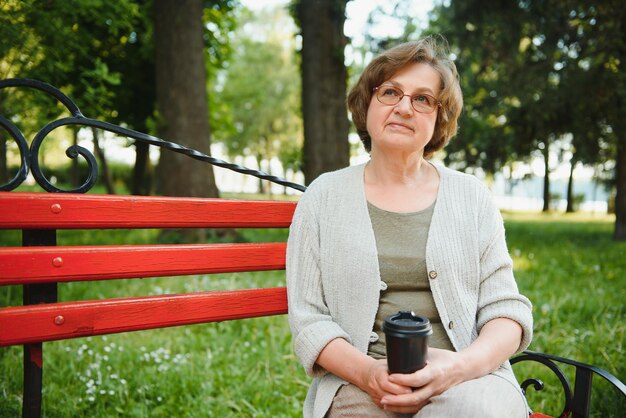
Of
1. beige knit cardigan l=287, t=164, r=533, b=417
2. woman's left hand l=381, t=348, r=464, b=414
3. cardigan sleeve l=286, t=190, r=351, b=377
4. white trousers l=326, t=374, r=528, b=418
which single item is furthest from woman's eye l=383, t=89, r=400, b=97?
white trousers l=326, t=374, r=528, b=418

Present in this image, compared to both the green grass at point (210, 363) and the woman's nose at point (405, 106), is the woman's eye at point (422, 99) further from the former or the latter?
the green grass at point (210, 363)

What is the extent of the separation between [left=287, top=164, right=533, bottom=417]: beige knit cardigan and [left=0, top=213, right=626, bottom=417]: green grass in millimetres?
1294

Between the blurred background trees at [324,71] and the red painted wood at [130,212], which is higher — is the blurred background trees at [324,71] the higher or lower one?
the higher one

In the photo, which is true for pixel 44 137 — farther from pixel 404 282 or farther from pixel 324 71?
pixel 324 71

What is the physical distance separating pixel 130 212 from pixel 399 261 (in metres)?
0.95

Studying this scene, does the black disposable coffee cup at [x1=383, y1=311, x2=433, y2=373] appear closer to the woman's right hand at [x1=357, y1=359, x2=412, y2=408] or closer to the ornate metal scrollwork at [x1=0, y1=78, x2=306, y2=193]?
the woman's right hand at [x1=357, y1=359, x2=412, y2=408]

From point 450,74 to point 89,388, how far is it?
2.53 m

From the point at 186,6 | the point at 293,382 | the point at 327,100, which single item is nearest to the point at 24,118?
the point at 186,6

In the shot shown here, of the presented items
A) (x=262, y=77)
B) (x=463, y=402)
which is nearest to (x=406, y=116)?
(x=463, y=402)

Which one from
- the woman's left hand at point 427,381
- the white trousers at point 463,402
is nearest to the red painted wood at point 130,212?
the white trousers at point 463,402

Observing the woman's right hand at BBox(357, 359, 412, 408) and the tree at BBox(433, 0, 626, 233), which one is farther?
the tree at BBox(433, 0, 626, 233)

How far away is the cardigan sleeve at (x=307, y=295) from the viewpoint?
1.92 metres

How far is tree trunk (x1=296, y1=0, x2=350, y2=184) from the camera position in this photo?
8.25m

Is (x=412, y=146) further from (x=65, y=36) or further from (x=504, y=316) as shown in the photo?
(x=65, y=36)
